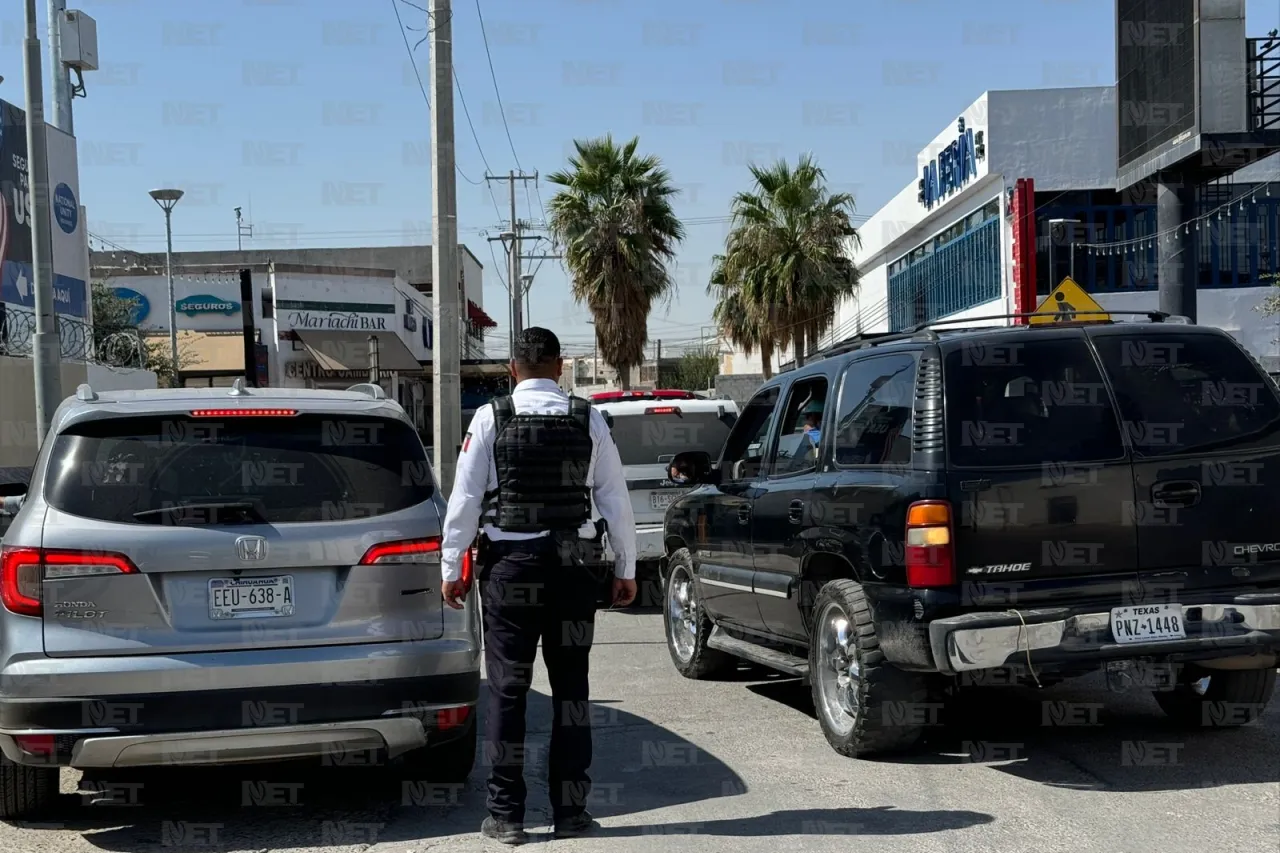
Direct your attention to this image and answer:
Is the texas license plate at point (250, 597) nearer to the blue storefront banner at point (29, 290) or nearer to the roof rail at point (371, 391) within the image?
the roof rail at point (371, 391)

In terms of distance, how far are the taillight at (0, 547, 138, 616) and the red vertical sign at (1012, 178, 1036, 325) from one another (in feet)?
92.6

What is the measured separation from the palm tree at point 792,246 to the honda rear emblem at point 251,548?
32404mm

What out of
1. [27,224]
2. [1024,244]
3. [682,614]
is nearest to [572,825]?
[682,614]

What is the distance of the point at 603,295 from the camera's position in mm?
34312

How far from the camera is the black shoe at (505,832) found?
16.3 ft

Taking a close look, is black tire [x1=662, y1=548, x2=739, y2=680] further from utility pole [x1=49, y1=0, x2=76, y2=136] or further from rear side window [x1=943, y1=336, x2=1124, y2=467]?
utility pole [x1=49, y1=0, x2=76, y2=136]

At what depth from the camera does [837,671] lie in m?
6.34

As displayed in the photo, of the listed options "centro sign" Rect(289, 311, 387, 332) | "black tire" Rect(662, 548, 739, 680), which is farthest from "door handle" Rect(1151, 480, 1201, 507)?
"centro sign" Rect(289, 311, 387, 332)

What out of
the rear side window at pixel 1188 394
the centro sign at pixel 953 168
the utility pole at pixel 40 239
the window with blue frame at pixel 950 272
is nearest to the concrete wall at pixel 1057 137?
the centro sign at pixel 953 168

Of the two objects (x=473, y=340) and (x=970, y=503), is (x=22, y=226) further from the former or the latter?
(x=473, y=340)

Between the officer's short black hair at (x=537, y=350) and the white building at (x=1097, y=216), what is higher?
the white building at (x=1097, y=216)

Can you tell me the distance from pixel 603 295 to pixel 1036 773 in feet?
95.0

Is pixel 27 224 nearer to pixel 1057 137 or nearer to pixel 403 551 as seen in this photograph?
pixel 403 551

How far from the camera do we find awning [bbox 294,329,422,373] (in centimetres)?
5016
